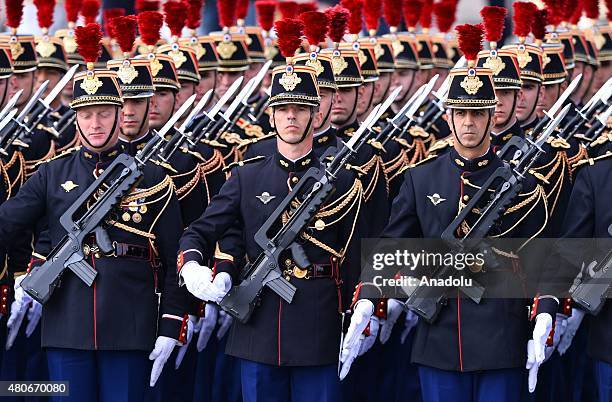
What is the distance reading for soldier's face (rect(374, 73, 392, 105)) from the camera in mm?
13523

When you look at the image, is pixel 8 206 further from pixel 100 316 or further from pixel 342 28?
pixel 342 28

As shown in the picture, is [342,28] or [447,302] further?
[342,28]

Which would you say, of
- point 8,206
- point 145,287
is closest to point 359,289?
point 145,287

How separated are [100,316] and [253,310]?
0.94 metres

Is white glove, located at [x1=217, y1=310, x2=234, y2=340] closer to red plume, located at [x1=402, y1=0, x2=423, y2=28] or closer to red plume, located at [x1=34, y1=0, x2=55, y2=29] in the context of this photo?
red plume, located at [x1=34, y1=0, x2=55, y2=29]

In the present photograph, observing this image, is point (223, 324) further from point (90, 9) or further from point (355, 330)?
point (90, 9)

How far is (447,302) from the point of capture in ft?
31.4

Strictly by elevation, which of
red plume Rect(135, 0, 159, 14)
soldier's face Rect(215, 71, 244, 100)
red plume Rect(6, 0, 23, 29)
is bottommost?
soldier's face Rect(215, 71, 244, 100)

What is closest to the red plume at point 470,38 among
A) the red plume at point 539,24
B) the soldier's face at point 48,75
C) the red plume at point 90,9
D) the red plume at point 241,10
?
the red plume at point 539,24

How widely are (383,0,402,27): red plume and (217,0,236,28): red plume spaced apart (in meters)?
1.33

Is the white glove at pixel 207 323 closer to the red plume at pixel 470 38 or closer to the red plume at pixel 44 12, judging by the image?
the red plume at pixel 470 38

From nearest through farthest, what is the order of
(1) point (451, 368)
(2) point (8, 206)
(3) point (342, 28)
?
(1) point (451, 368) → (2) point (8, 206) → (3) point (342, 28)

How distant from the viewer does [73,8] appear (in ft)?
47.8

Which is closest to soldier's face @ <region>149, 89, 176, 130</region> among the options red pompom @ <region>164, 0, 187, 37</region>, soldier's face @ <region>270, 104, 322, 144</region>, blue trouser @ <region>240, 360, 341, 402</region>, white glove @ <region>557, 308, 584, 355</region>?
red pompom @ <region>164, 0, 187, 37</region>
